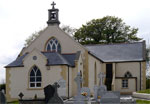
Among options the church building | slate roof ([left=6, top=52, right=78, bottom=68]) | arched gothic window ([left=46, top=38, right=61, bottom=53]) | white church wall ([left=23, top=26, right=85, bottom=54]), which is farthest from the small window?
arched gothic window ([left=46, top=38, right=61, bottom=53])

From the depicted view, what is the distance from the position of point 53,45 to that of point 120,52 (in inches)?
465

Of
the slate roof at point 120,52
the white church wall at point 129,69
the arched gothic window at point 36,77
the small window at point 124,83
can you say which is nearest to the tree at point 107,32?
the slate roof at point 120,52

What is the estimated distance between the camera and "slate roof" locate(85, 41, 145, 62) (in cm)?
4109

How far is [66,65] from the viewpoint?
30.1 metres

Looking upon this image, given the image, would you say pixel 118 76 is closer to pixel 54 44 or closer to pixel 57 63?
pixel 54 44

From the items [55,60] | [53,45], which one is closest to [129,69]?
[53,45]

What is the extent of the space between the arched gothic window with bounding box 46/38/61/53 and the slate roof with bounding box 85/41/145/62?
701 centimetres

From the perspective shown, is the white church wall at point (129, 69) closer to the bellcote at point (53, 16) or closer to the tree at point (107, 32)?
the bellcote at point (53, 16)

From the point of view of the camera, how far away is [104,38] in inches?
2461

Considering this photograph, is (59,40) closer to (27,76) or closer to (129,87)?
(27,76)

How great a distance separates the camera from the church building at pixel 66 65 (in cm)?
3031

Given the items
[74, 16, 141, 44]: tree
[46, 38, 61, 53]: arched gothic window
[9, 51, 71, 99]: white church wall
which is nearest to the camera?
[9, 51, 71, 99]: white church wall

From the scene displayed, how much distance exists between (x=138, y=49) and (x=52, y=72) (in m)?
17.0

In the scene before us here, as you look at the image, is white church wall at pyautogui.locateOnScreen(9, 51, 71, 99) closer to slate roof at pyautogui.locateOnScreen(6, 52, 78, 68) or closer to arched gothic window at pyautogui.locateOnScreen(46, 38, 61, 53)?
slate roof at pyautogui.locateOnScreen(6, 52, 78, 68)
